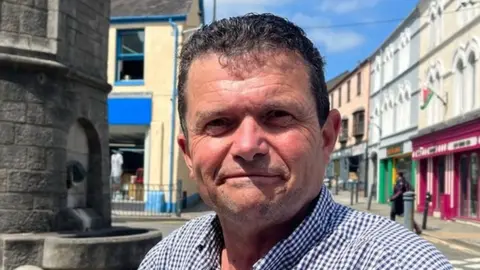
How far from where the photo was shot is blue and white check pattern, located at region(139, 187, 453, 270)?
54.5 inches

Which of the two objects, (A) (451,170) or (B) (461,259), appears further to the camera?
(A) (451,170)

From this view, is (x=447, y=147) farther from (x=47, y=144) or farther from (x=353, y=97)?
(x=353, y=97)

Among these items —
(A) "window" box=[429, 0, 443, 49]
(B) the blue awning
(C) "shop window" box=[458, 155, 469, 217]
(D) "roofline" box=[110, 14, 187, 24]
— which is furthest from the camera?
(A) "window" box=[429, 0, 443, 49]

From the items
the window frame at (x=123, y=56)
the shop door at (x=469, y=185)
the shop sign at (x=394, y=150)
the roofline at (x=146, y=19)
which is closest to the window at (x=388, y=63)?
the shop sign at (x=394, y=150)

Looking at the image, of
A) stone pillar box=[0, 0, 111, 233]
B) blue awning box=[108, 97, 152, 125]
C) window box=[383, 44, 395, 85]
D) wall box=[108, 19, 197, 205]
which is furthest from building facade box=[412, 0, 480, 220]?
stone pillar box=[0, 0, 111, 233]

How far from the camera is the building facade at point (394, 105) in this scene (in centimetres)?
2598

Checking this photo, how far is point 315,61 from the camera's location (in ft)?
5.42

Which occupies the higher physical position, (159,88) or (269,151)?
(159,88)

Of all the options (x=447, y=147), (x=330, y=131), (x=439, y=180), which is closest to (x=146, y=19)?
(x=447, y=147)

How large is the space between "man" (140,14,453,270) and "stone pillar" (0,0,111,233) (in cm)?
574

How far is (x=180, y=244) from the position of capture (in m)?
1.90

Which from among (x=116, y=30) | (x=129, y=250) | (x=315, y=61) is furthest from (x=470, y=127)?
(x=315, y=61)

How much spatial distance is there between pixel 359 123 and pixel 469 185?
19.6 m

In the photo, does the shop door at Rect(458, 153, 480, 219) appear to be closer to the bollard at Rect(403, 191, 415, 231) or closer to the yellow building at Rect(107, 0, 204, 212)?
the bollard at Rect(403, 191, 415, 231)
